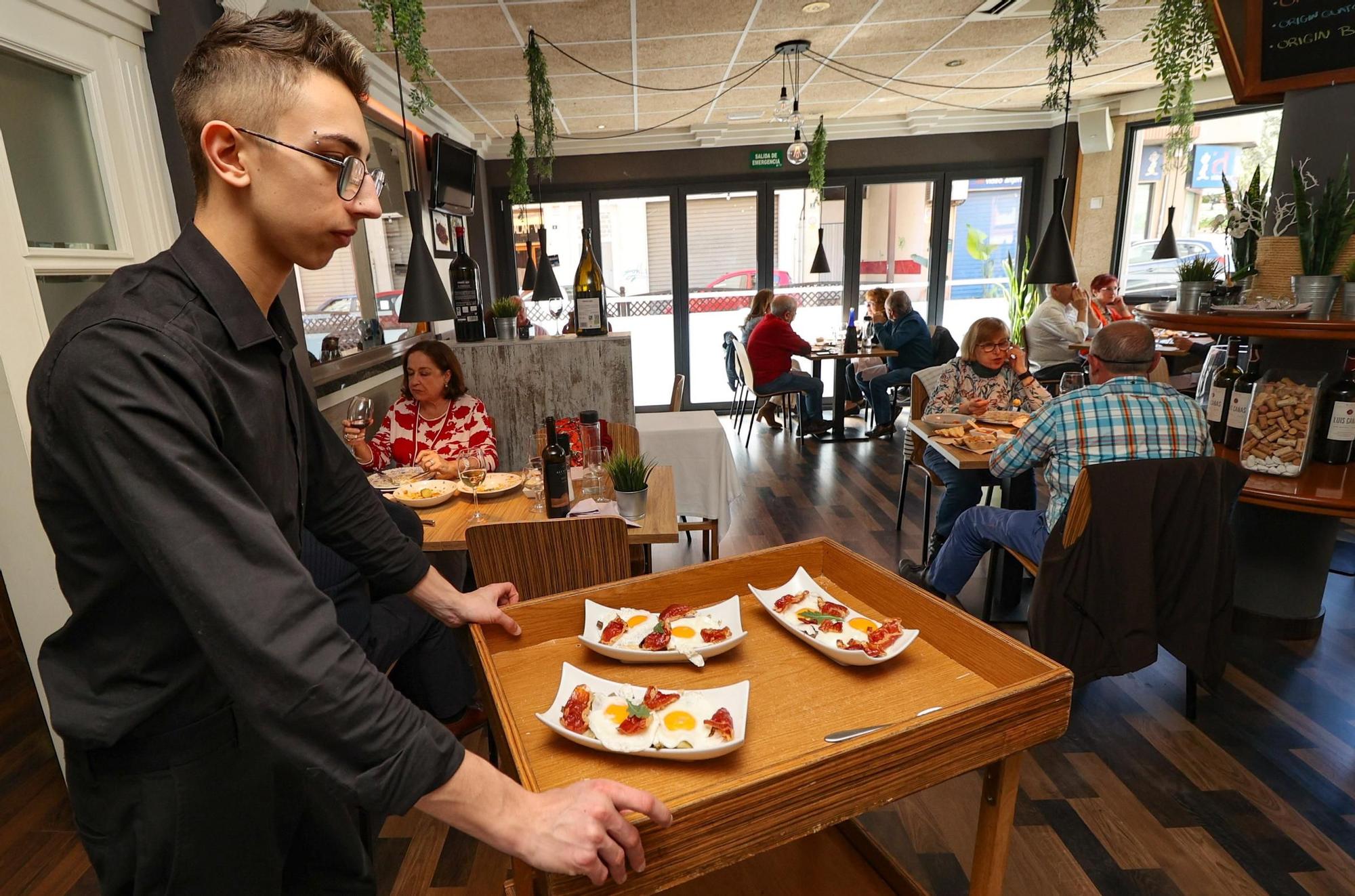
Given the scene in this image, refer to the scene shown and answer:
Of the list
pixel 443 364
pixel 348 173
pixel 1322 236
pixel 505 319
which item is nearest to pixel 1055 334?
pixel 1322 236

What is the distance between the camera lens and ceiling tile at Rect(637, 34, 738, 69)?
4.24m

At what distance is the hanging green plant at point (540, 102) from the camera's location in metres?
3.81

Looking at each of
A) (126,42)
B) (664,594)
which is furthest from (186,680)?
(126,42)

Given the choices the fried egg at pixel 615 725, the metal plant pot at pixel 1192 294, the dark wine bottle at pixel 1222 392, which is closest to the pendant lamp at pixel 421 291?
the fried egg at pixel 615 725

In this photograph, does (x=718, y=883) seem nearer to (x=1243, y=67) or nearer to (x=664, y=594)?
(x=664, y=594)

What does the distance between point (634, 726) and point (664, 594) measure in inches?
14.6

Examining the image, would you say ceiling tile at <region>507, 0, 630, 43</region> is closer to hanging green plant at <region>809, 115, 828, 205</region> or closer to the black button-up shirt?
hanging green plant at <region>809, 115, 828, 205</region>

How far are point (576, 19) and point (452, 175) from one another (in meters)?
2.72

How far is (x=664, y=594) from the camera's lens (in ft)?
4.37

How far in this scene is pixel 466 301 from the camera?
3555 mm

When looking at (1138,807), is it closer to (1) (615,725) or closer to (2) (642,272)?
(1) (615,725)

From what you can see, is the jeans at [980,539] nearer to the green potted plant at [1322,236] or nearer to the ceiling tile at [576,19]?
the green potted plant at [1322,236]

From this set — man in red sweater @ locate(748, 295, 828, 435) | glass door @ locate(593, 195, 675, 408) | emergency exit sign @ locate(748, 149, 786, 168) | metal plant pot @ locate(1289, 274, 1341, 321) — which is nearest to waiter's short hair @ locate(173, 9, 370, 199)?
metal plant pot @ locate(1289, 274, 1341, 321)

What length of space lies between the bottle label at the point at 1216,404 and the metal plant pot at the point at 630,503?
2279mm
